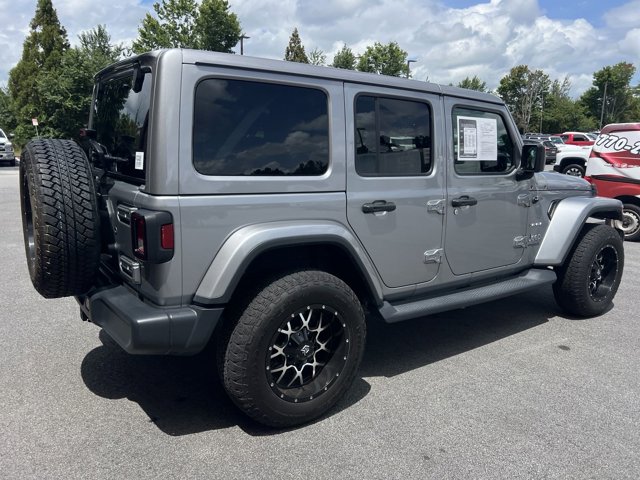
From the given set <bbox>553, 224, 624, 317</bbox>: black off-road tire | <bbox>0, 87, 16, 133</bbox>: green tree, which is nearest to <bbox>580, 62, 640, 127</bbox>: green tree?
<bbox>0, 87, 16, 133</bbox>: green tree

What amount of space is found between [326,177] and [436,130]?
1.04 metres

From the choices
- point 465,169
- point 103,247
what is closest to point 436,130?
point 465,169

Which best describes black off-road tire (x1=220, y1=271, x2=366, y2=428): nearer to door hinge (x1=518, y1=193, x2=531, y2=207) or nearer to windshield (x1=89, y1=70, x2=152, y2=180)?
windshield (x1=89, y1=70, x2=152, y2=180)

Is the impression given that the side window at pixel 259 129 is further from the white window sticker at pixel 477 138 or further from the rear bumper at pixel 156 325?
the white window sticker at pixel 477 138

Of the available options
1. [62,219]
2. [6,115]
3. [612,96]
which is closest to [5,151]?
[6,115]

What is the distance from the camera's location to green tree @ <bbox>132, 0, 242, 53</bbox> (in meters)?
30.6

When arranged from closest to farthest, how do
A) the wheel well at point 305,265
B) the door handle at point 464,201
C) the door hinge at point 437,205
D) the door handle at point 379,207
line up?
the wheel well at point 305,265 < the door handle at point 379,207 < the door hinge at point 437,205 < the door handle at point 464,201

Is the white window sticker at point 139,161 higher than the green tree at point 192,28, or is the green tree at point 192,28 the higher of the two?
the green tree at point 192,28

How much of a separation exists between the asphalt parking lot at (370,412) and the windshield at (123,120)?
→ 140cm

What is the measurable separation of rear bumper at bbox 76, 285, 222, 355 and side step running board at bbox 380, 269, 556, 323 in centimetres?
119

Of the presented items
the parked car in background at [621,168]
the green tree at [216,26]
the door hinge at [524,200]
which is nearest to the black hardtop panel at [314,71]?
the door hinge at [524,200]

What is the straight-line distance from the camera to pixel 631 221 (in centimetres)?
873

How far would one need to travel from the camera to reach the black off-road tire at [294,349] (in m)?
2.70

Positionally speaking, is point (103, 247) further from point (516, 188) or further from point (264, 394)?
point (516, 188)
